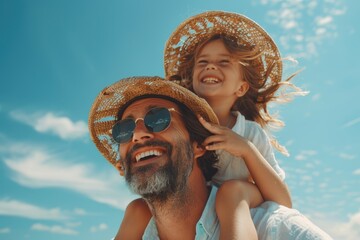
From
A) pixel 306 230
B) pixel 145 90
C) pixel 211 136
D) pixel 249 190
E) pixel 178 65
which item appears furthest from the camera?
pixel 178 65

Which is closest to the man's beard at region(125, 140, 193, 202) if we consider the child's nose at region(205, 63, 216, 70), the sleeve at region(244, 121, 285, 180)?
the sleeve at region(244, 121, 285, 180)

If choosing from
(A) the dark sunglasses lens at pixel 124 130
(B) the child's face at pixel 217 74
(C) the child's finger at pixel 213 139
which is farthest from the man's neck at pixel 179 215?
(B) the child's face at pixel 217 74

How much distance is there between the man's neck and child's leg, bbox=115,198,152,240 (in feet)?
0.90

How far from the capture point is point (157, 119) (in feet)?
14.4

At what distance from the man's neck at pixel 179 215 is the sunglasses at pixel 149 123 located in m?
0.71

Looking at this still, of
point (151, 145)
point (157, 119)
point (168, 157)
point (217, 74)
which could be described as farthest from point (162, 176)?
point (217, 74)

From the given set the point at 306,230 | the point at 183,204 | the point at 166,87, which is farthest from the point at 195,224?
the point at 166,87

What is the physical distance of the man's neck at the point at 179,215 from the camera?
4.15 metres

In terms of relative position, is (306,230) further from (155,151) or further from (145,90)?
(145,90)

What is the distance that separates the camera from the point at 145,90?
458cm

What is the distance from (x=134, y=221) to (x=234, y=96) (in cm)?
197

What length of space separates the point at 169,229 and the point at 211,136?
1.00 metres

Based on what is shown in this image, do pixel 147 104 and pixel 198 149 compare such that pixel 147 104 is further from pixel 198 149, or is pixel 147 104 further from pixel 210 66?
pixel 210 66

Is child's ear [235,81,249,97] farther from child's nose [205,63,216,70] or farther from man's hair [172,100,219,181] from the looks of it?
man's hair [172,100,219,181]
